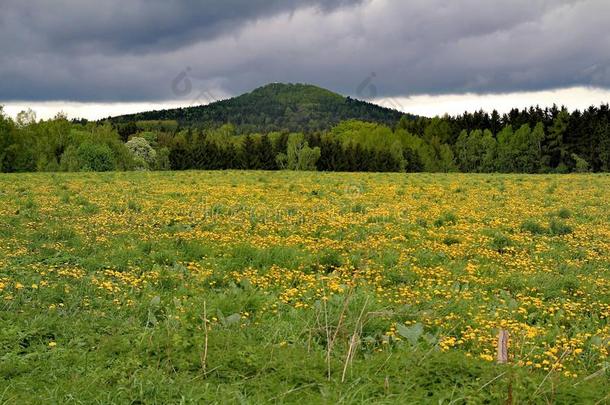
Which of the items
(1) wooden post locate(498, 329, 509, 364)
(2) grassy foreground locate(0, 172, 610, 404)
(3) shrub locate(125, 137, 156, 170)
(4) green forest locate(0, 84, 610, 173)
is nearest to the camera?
(2) grassy foreground locate(0, 172, 610, 404)

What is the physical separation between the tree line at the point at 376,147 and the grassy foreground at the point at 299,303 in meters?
67.8

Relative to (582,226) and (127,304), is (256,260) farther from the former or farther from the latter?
(582,226)

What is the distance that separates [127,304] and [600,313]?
7.62 m

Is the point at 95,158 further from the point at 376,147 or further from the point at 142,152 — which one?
the point at 376,147

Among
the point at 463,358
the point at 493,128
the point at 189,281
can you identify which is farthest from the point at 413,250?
the point at 493,128

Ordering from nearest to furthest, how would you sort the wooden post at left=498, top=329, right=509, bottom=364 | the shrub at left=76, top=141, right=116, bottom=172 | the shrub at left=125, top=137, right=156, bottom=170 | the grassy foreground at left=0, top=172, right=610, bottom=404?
1. the grassy foreground at left=0, top=172, right=610, bottom=404
2. the wooden post at left=498, top=329, right=509, bottom=364
3. the shrub at left=76, top=141, right=116, bottom=172
4. the shrub at left=125, top=137, right=156, bottom=170

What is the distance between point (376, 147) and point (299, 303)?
101 meters

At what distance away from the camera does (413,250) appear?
11.8 metres

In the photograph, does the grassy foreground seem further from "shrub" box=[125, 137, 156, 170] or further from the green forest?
"shrub" box=[125, 137, 156, 170]

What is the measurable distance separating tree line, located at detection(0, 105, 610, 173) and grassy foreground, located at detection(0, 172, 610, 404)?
67.8 meters

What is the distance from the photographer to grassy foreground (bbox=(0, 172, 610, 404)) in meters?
4.93

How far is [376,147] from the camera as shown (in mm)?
107000

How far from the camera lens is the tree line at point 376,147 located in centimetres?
8538

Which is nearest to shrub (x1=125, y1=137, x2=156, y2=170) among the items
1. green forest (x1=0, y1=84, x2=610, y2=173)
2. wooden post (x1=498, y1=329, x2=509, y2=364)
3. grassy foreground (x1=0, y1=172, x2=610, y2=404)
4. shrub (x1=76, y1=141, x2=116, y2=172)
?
green forest (x1=0, y1=84, x2=610, y2=173)
